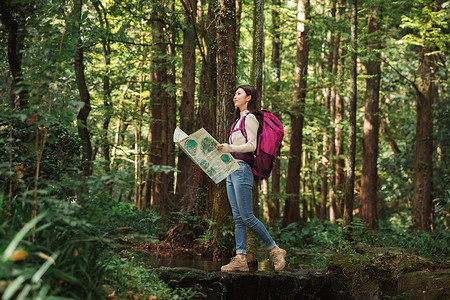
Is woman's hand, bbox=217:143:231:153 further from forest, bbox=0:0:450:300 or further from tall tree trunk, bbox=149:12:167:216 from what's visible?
tall tree trunk, bbox=149:12:167:216

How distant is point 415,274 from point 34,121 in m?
5.27

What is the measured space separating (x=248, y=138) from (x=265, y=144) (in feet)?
0.91

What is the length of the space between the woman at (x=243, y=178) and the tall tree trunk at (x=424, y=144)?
1121 cm

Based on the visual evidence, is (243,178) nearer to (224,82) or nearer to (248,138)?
(248,138)

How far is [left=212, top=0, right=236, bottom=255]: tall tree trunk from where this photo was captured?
8141 mm

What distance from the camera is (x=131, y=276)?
4828 millimetres

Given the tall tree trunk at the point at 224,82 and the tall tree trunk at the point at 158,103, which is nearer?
the tall tree trunk at the point at 224,82

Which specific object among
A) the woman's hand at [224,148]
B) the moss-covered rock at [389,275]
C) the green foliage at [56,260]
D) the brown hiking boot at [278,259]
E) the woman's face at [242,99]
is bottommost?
the moss-covered rock at [389,275]

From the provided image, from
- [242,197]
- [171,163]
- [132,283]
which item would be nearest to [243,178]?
[242,197]

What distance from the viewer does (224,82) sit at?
8172mm

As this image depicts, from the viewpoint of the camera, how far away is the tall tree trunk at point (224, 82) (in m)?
8.14

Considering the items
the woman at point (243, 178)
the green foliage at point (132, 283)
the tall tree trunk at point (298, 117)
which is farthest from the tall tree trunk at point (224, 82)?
the tall tree trunk at point (298, 117)

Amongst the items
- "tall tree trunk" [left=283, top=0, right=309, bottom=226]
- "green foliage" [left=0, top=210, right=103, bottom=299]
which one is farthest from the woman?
"tall tree trunk" [left=283, top=0, right=309, bottom=226]

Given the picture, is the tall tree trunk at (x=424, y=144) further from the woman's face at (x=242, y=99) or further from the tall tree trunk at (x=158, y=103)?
the woman's face at (x=242, y=99)
